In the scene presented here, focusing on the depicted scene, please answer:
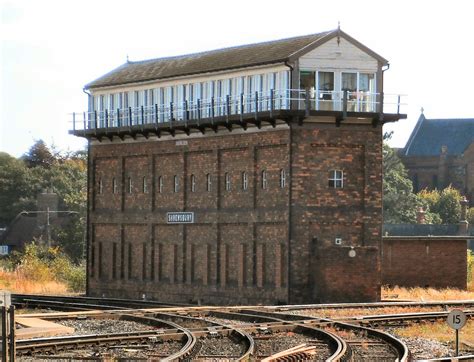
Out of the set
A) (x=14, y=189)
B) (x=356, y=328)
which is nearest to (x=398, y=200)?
(x=14, y=189)

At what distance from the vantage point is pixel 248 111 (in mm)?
48219

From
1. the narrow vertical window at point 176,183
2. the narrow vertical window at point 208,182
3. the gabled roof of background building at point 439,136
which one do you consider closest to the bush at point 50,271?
the narrow vertical window at point 176,183

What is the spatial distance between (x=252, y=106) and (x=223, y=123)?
1.58m

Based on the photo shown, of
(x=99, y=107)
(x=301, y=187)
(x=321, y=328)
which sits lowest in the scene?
(x=321, y=328)

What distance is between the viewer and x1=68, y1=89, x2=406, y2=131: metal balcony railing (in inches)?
1816

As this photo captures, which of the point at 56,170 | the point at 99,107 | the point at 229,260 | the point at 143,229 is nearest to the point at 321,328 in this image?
the point at 229,260

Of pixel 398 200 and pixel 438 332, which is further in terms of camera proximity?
pixel 398 200

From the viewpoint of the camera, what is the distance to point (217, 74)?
164 feet

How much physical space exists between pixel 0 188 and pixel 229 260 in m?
70.9

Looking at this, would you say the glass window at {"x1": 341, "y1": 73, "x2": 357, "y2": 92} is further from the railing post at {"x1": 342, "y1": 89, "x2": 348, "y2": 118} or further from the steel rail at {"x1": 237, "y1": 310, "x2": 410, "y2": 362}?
the steel rail at {"x1": 237, "y1": 310, "x2": 410, "y2": 362}

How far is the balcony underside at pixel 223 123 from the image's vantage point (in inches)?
1794

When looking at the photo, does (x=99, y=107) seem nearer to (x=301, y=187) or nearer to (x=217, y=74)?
(x=217, y=74)

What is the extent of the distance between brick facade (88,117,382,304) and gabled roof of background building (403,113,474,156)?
7349 centimetres

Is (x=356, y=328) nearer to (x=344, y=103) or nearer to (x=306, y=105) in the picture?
(x=306, y=105)
